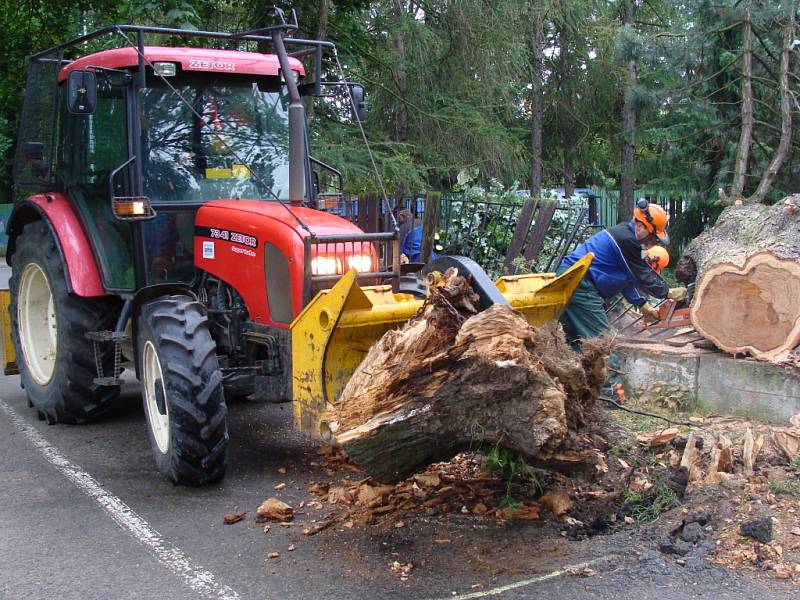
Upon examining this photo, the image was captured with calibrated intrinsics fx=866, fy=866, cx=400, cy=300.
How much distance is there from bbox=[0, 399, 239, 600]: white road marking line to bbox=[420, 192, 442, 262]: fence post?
609cm

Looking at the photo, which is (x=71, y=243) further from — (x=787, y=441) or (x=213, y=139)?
(x=787, y=441)

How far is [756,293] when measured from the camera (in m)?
7.30

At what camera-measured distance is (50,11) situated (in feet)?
44.6

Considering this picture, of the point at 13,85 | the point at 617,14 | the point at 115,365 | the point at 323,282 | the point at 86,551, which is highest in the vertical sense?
the point at 617,14

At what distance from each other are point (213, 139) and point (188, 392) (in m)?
2.13

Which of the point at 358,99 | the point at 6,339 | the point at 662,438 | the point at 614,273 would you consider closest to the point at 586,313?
the point at 614,273

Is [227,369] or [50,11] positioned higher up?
→ [50,11]

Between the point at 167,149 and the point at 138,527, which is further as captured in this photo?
the point at 167,149

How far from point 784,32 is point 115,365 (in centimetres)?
1091

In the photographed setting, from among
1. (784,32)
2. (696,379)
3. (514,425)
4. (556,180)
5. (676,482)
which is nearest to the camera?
(514,425)

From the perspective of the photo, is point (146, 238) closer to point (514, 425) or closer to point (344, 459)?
point (344, 459)

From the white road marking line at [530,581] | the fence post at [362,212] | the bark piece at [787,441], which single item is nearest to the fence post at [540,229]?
the fence post at [362,212]

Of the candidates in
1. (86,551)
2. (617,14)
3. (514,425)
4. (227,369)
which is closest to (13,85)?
(227,369)

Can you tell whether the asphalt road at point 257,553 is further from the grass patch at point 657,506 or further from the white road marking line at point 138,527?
the grass patch at point 657,506
